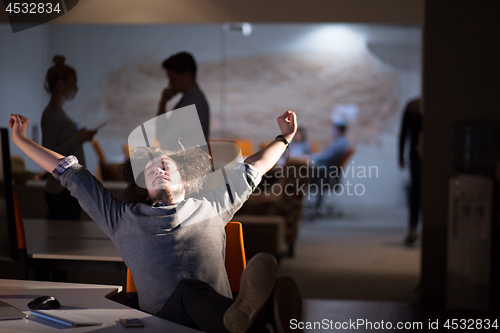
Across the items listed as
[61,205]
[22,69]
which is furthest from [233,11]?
[61,205]

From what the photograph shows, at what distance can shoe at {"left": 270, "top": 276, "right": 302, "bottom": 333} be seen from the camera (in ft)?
3.99

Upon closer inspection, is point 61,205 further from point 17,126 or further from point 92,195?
point 92,195

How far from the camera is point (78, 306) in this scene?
1313mm

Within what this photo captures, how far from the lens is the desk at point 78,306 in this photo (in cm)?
112

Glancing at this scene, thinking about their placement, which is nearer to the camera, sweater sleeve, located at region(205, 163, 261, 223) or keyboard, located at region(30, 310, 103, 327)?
keyboard, located at region(30, 310, 103, 327)

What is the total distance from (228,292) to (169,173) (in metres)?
0.46

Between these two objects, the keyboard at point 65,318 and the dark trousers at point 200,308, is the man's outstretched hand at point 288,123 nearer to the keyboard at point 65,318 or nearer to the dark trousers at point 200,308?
the dark trousers at point 200,308

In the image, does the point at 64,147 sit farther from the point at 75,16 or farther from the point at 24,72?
the point at 75,16

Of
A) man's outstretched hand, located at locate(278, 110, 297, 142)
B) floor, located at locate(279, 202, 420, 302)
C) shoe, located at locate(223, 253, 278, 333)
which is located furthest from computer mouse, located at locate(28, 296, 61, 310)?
floor, located at locate(279, 202, 420, 302)

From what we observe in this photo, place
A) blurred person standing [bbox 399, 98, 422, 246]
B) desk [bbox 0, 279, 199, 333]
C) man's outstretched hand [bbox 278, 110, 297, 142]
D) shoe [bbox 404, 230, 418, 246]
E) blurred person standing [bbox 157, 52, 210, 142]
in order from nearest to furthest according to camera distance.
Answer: desk [bbox 0, 279, 199, 333] → man's outstretched hand [bbox 278, 110, 297, 142] → blurred person standing [bbox 157, 52, 210, 142] → blurred person standing [bbox 399, 98, 422, 246] → shoe [bbox 404, 230, 418, 246]

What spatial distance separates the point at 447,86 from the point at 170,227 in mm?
2394

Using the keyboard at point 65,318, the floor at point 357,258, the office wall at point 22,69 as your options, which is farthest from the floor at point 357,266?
the office wall at point 22,69

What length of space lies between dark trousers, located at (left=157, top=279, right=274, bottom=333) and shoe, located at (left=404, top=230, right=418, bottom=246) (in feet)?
9.07

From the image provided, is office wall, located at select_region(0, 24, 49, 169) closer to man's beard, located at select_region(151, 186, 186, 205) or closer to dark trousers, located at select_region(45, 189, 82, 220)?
dark trousers, located at select_region(45, 189, 82, 220)
